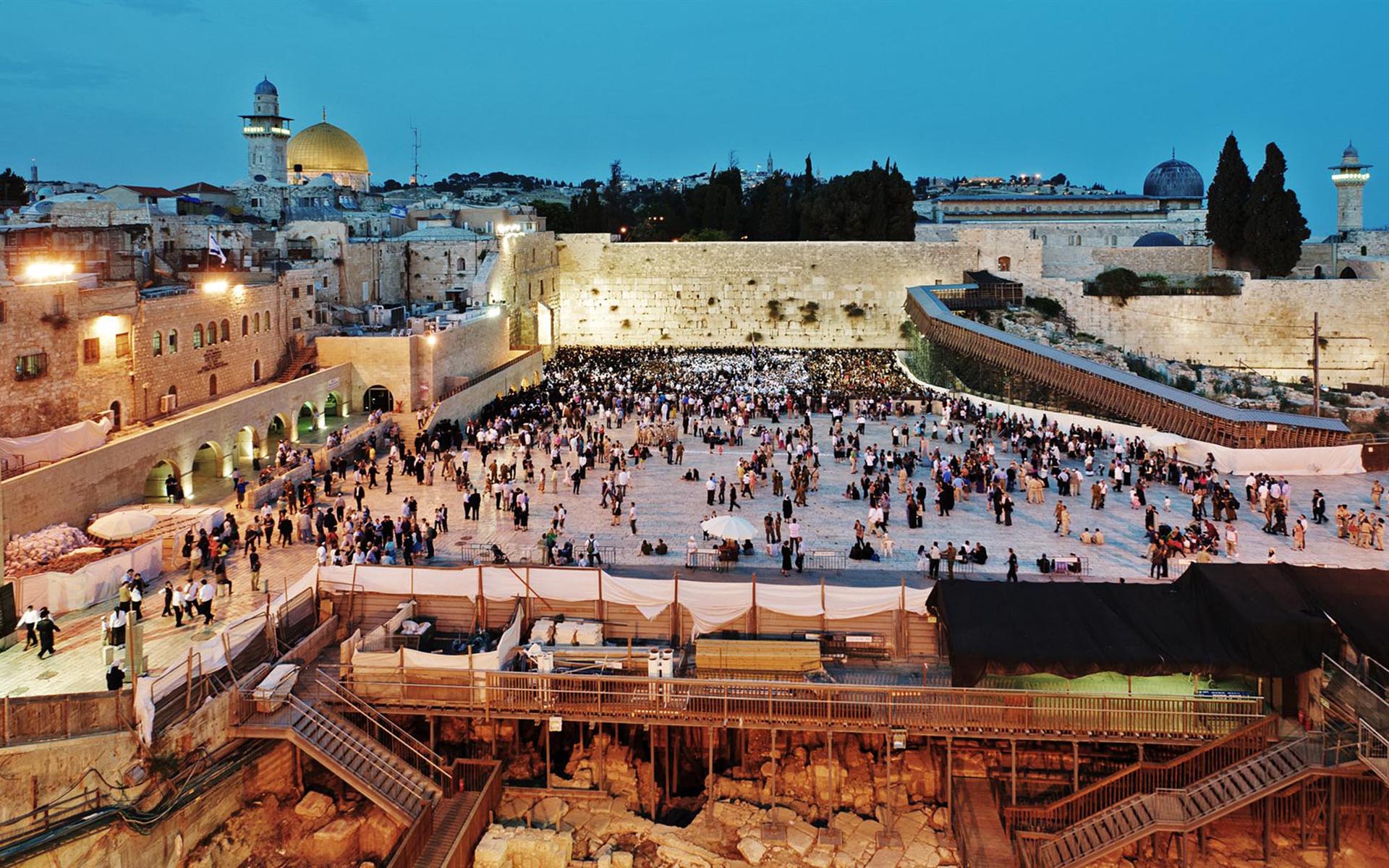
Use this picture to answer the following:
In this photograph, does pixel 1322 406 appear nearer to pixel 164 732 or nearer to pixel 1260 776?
pixel 1260 776

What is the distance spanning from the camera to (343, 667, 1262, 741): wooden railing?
38.4 ft

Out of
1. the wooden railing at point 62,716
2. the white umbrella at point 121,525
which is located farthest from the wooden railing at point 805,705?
the white umbrella at point 121,525

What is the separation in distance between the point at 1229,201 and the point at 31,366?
37.8 m

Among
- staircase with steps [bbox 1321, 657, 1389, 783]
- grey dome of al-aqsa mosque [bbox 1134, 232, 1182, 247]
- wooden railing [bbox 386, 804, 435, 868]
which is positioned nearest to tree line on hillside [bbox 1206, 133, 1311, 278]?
grey dome of al-aqsa mosque [bbox 1134, 232, 1182, 247]

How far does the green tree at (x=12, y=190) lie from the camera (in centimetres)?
4356

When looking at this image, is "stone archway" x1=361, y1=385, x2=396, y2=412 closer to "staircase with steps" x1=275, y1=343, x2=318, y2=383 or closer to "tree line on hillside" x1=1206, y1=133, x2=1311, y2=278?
"staircase with steps" x1=275, y1=343, x2=318, y2=383

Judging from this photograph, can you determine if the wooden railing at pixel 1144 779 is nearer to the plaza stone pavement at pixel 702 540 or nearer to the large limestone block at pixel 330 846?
the plaza stone pavement at pixel 702 540

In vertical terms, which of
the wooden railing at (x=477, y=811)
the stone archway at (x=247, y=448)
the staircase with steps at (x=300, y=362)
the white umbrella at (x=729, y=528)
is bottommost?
the wooden railing at (x=477, y=811)

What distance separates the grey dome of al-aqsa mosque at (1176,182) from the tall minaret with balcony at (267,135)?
143ft

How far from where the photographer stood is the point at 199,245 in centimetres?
3161

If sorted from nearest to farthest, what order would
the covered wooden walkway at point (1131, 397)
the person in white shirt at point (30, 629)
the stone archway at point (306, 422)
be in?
the person in white shirt at point (30, 629) → the covered wooden walkway at point (1131, 397) → the stone archway at point (306, 422)

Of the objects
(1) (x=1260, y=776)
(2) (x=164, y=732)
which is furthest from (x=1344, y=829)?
(2) (x=164, y=732)

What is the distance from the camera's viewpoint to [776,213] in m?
46.9

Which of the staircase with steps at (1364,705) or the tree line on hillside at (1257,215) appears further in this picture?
the tree line on hillside at (1257,215)
